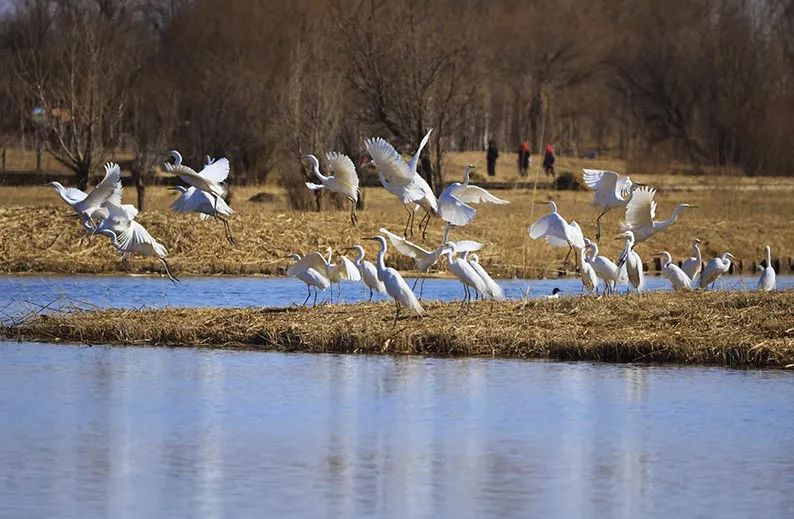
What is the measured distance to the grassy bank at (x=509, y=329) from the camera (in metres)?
13.5

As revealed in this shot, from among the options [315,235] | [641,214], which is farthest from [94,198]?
[315,235]

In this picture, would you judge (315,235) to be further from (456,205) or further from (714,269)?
(714,269)

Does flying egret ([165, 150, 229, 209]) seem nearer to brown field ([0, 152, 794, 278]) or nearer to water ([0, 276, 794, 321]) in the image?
water ([0, 276, 794, 321])

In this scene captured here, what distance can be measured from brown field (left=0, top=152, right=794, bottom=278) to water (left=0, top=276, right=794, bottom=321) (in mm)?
866

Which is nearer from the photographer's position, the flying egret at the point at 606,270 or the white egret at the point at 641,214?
the flying egret at the point at 606,270

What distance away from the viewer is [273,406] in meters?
11.7

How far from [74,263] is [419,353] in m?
10.7

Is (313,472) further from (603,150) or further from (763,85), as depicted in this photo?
(603,150)

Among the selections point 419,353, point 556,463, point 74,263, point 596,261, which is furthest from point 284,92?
point 556,463

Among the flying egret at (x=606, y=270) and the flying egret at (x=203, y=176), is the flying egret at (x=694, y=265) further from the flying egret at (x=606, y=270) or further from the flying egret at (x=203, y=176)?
the flying egret at (x=203, y=176)

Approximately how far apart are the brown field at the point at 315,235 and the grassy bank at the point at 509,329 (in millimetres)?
5915

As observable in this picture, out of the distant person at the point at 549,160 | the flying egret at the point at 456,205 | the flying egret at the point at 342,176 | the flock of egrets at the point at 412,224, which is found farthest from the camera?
the distant person at the point at 549,160

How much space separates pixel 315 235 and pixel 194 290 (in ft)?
15.8

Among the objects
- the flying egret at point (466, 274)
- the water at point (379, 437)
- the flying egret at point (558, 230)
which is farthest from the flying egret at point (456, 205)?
the water at point (379, 437)
